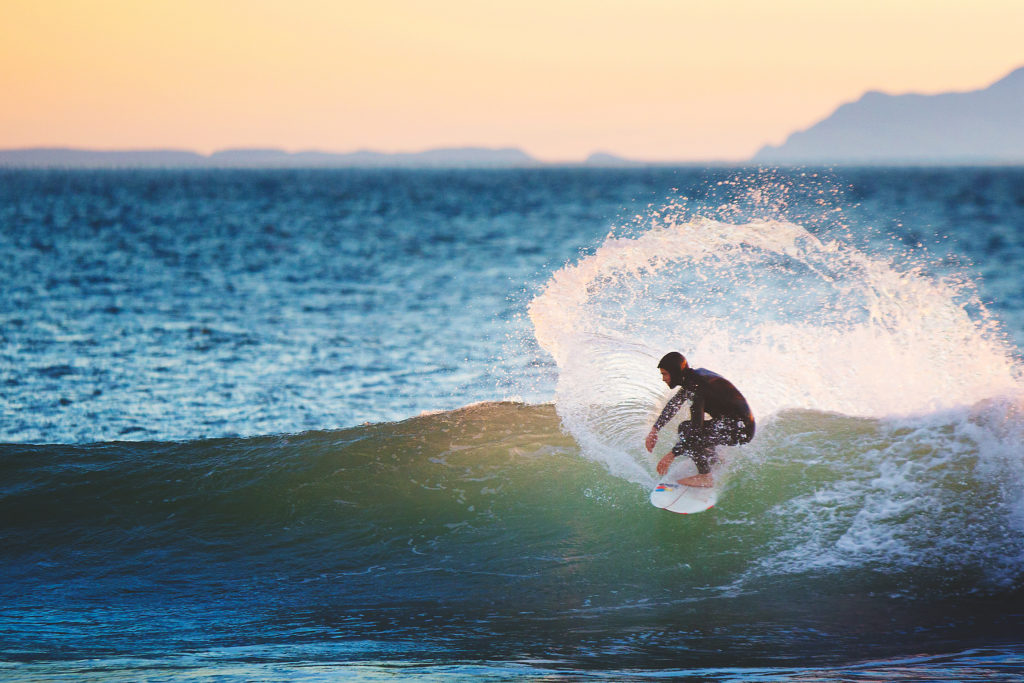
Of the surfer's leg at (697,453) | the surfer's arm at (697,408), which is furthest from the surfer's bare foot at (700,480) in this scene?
the surfer's arm at (697,408)

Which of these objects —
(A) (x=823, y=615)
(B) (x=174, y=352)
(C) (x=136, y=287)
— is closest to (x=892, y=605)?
(A) (x=823, y=615)

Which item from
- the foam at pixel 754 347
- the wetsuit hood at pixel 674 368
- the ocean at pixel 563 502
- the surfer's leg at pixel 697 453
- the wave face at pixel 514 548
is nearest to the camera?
the ocean at pixel 563 502

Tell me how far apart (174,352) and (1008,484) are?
51.1ft

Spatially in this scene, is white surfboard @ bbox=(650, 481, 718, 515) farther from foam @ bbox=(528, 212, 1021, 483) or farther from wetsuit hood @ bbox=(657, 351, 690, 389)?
wetsuit hood @ bbox=(657, 351, 690, 389)

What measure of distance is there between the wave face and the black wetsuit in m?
0.97

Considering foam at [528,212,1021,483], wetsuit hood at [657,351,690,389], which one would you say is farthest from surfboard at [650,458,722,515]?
wetsuit hood at [657,351,690,389]

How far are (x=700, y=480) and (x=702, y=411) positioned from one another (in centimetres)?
83

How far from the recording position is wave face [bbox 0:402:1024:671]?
7844 mm

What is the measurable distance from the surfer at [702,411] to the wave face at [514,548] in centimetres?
99

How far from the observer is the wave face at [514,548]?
309 inches

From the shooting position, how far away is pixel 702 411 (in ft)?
29.4

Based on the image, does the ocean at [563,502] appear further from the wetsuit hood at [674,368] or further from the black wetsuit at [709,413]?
the wetsuit hood at [674,368]

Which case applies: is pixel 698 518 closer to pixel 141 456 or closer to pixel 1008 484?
pixel 1008 484

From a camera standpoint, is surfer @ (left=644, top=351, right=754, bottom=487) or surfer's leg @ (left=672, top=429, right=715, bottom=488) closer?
surfer @ (left=644, top=351, right=754, bottom=487)
